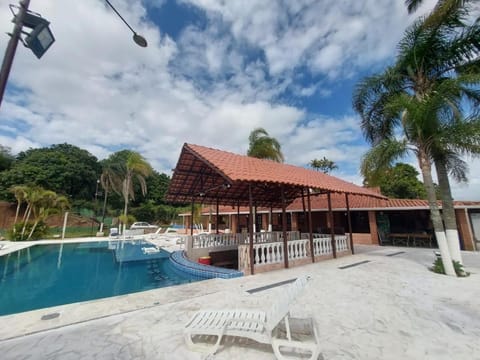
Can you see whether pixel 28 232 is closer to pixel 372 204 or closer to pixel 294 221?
pixel 294 221

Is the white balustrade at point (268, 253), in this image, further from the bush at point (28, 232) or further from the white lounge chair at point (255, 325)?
the bush at point (28, 232)

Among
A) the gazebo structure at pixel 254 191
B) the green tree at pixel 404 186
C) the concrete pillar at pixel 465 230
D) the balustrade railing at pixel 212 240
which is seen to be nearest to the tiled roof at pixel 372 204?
the concrete pillar at pixel 465 230

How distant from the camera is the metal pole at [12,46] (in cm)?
265

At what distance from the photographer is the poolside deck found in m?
3.07

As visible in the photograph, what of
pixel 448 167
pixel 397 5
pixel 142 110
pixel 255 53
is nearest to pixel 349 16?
pixel 397 5

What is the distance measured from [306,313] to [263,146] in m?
17.0

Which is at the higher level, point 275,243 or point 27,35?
point 27,35

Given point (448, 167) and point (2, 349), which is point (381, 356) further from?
point (448, 167)

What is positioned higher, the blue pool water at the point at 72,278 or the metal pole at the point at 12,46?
the metal pole at the point at 12,46

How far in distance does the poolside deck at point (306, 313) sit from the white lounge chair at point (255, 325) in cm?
25

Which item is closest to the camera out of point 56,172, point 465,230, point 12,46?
point 12,46

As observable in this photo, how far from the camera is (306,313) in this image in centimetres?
433

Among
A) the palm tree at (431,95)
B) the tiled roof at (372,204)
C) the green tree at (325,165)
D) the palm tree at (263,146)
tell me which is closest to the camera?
the palm tree at (431,95)

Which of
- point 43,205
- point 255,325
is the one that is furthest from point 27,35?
point 43,205
